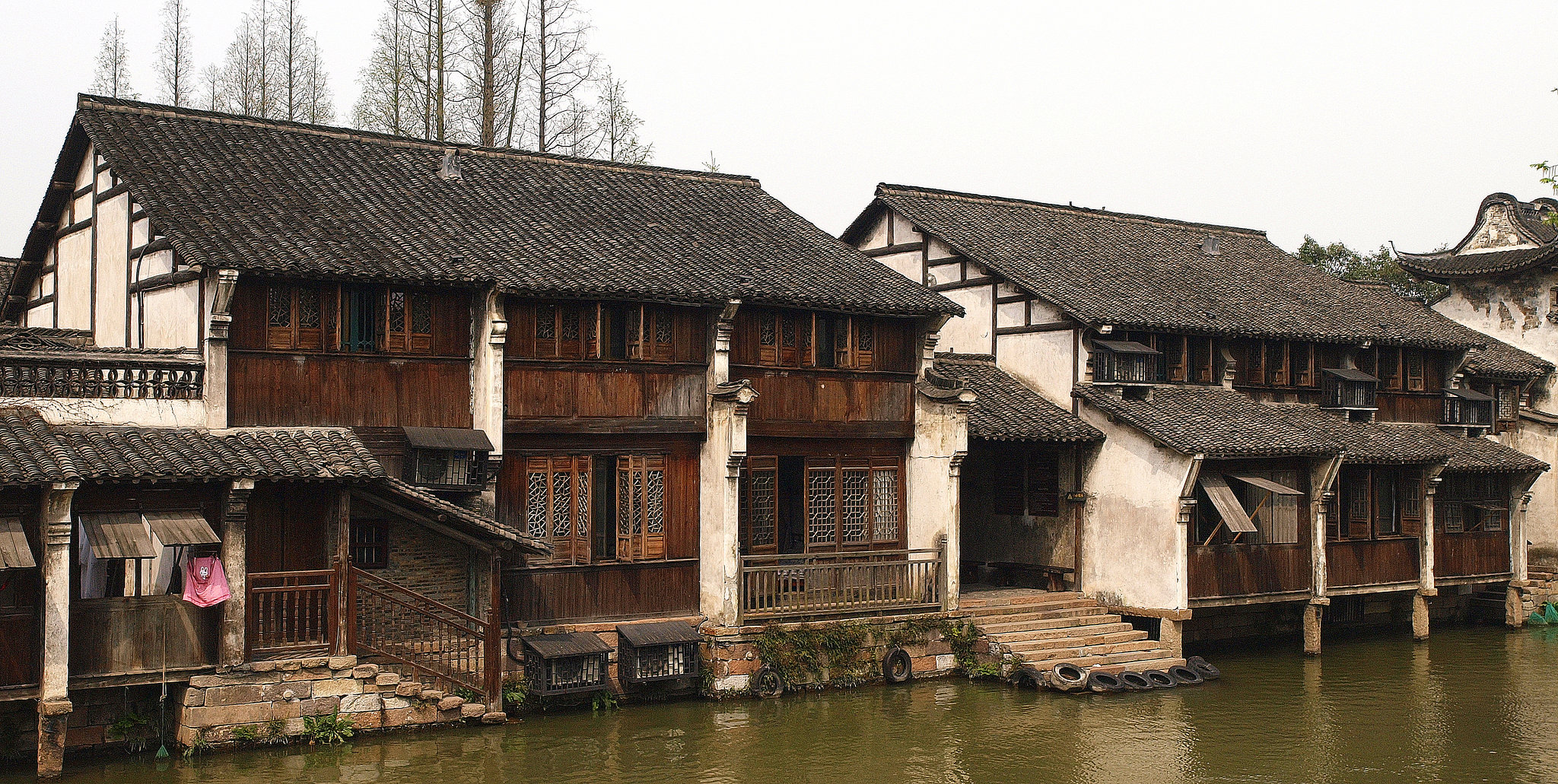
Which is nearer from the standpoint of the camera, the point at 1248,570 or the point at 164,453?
the point at 164,453

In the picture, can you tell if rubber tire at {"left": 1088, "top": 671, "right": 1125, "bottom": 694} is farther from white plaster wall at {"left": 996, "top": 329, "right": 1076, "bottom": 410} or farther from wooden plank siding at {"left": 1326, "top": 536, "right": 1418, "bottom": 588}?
wooden plank siding at {"left": 1326, "top": 536, "right": 1418, "bottom": 588}

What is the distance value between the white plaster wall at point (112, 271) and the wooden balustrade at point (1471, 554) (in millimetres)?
25497

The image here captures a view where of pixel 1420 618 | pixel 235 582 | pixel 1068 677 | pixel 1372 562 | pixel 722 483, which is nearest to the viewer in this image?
pixel 235 582

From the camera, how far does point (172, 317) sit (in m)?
19.5

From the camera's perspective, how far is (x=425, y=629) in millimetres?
19547

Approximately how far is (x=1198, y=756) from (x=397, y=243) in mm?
12906

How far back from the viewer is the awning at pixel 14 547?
50.7 ft

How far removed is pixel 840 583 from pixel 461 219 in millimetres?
→ 8263

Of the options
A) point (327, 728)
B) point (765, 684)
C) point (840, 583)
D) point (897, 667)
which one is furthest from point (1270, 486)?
point (327, 728)

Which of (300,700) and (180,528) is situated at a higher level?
(180,528)

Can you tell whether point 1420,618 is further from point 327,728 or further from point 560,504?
point 327,728

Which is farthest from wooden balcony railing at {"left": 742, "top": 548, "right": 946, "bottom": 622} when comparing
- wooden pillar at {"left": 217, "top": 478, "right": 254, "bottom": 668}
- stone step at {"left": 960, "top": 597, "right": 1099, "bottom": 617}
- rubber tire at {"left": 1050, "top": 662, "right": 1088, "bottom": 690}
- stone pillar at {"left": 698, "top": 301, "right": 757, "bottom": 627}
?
wooden pillar at {"left": 217, "top": 478, "right": 254, "bottom": 668}

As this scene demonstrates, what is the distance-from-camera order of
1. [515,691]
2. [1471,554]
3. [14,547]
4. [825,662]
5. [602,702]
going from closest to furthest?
[14,547] < [515,691] < [602,702] < [825,662] < [1471,554]

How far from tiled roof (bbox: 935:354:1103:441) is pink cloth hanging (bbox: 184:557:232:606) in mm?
12741
